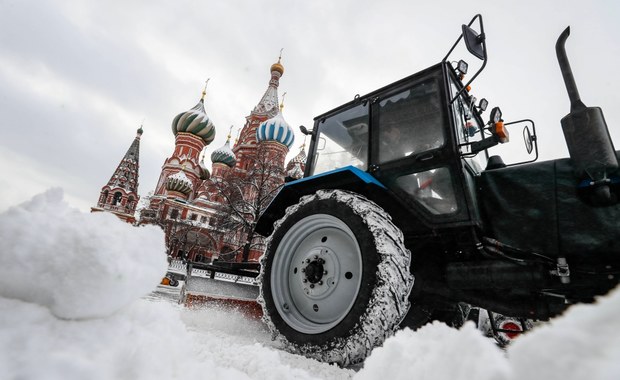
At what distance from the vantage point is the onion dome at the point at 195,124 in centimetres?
3931

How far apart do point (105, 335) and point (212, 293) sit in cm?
279

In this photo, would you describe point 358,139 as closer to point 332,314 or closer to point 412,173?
point 412,173

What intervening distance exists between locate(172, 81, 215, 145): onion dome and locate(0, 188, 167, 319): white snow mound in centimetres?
4154

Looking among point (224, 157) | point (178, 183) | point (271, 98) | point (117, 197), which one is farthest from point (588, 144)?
point (271, 98)

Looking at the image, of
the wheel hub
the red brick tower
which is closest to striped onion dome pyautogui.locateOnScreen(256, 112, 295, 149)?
the red brick tower

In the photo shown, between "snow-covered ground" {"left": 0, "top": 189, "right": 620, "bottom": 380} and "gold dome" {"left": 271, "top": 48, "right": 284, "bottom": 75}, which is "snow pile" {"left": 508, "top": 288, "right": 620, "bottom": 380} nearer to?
"snow-covered ground" {"left": 0, "top": 189, "right": 620, "bottom": 380}

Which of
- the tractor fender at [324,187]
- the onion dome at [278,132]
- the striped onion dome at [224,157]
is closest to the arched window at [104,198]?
the striped onion dome at [224,157]

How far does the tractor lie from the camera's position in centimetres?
189

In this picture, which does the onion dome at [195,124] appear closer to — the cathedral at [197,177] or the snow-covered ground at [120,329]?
the cathedral at [197,177]

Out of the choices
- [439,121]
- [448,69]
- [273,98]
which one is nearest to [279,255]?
[439,121]

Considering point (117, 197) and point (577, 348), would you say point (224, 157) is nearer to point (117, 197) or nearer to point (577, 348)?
point (117, 197)

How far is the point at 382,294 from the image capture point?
6.05 ft

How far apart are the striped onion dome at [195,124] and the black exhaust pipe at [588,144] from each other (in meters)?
41.1

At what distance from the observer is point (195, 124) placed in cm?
3916
